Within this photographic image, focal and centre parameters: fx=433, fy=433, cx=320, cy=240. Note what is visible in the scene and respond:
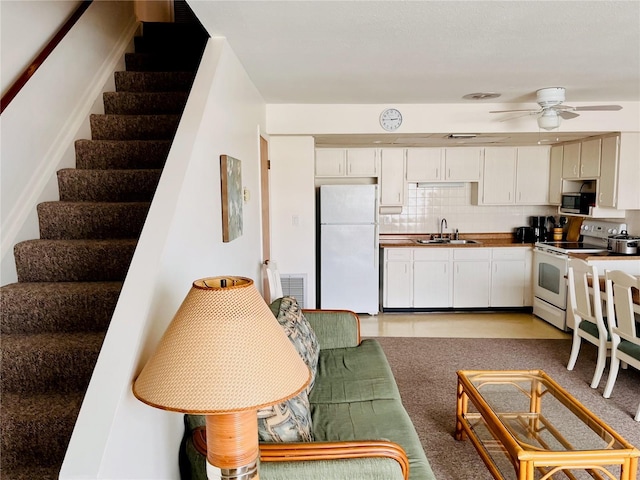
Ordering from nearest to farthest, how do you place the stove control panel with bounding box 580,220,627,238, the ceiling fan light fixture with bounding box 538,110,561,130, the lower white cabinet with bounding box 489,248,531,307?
the ceiling fan light fixture with bounding box 538,110,561,130 < the stove control panel with bounding box 580,220,627,238 < the lower white cabinet with bounding box 489,248,531,307

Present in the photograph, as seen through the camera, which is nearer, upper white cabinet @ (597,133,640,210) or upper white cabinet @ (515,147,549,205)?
upper white cabinet @ (597,133,640,210)

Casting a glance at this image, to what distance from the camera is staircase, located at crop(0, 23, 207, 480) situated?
5.13 feet

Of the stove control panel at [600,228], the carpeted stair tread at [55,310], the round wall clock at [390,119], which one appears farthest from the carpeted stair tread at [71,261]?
the stove control panel at [600,228]

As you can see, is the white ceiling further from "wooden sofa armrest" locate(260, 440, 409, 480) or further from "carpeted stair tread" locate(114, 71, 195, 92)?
"wooden sofa armrest" locate(260, 440, 409, 480)

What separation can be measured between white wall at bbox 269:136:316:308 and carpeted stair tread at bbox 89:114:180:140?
175 cm

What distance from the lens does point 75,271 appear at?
2.16 meters

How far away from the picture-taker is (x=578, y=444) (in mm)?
2148

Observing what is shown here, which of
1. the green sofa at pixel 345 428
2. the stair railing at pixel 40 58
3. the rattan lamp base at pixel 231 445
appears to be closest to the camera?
the rattan lamp base at pixel 231 445

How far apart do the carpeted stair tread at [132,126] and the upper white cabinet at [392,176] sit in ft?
10.8

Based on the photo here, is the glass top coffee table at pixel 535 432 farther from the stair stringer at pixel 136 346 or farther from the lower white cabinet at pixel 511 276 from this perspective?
the lower white cabinet at pixel 511 276

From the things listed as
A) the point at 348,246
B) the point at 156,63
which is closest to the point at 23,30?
the point at 156,63

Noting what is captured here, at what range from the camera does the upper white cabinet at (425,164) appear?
226 inches

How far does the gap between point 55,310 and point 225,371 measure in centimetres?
133

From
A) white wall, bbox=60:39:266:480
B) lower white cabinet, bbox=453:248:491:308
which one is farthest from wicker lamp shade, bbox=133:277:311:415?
lower white cabinet, bbox=453:248:491:308
